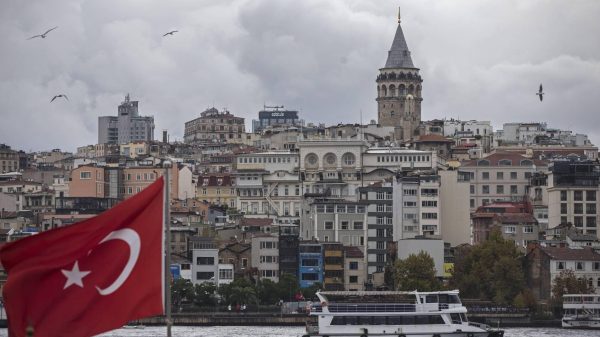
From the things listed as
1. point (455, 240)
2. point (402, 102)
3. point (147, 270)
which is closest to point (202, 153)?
point (402, 102)

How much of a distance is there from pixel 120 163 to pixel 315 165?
19413 millimetres

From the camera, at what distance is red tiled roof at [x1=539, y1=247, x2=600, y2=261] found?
94.1 m

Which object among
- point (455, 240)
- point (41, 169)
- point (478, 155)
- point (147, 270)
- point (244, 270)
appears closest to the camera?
point (147, 270)

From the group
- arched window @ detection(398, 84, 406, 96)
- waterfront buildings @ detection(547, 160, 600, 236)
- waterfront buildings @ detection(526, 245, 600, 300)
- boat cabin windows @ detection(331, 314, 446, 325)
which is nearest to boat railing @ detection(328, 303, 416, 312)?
boat cabin windows @ detection(331, 314, 446, 325)

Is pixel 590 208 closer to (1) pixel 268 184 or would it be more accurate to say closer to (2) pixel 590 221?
(2) pixel 590 221

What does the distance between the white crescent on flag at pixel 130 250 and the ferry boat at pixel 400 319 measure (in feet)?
160

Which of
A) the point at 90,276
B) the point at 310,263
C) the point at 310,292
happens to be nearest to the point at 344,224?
the point at 310,263

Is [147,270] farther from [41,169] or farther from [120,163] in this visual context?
[41,169]

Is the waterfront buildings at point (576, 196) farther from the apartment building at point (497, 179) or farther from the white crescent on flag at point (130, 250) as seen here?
the white crescent on flag at point (130, 250)

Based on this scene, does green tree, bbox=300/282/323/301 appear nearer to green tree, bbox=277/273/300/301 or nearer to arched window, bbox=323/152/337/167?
green tree, bbox=277/273/300/301

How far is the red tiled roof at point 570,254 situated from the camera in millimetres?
94062

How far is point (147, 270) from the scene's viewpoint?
50.8 feet

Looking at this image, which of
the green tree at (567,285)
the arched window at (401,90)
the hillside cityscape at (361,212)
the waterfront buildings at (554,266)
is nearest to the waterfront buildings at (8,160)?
the hillside cityscape at (361,212)

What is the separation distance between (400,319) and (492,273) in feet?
96.5
